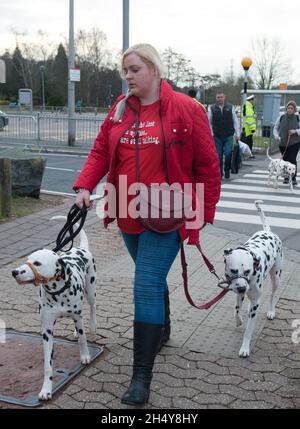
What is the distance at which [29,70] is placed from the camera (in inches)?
2746

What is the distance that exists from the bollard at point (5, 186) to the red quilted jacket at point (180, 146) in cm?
488

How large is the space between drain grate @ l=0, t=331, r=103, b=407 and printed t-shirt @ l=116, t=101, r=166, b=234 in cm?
112

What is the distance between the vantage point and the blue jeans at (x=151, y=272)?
137 inches

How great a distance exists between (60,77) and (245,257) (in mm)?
71978

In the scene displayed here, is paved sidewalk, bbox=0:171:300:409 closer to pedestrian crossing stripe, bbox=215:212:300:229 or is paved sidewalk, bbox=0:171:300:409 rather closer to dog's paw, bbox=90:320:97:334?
dog's paw, bbox=90:320:97:334

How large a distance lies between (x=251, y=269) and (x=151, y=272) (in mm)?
890

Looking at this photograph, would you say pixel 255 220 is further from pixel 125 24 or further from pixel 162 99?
pixel 162 99

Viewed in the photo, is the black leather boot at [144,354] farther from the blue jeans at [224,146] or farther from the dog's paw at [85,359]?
the blue jeans at [224,146]

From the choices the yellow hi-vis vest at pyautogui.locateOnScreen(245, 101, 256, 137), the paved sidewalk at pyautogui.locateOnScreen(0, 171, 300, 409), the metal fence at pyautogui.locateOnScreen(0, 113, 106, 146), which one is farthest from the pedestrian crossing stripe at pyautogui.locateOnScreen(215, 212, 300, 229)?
the metal fence at pyautogui.locateOnScreen(0, 113, 106, 146)

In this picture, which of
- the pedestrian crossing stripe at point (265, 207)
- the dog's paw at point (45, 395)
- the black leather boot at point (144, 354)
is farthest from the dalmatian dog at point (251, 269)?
the pedestrian crossing stripe at point (265, 207)

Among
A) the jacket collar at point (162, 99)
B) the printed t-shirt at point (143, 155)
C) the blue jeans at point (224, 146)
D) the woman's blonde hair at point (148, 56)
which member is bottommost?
the blue jeans at point (224, 146)

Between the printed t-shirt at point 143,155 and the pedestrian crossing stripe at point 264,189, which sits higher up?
the printed t-shirt at point 143,155

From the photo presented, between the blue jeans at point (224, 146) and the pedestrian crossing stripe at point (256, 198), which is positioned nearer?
the pedestrian crossing stripe at point (256, 198)

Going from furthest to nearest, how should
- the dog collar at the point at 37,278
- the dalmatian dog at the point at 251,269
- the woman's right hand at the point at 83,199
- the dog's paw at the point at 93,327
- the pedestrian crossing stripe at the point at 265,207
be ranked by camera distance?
the pedestrian crossing stripe at the point at 265,207 → the dog's paw at the point at 93,327 → the dalmatian dog at the point at 251,269 → the woman's right hand at the point at 83,199 → the dog collar at the point at 37,278
